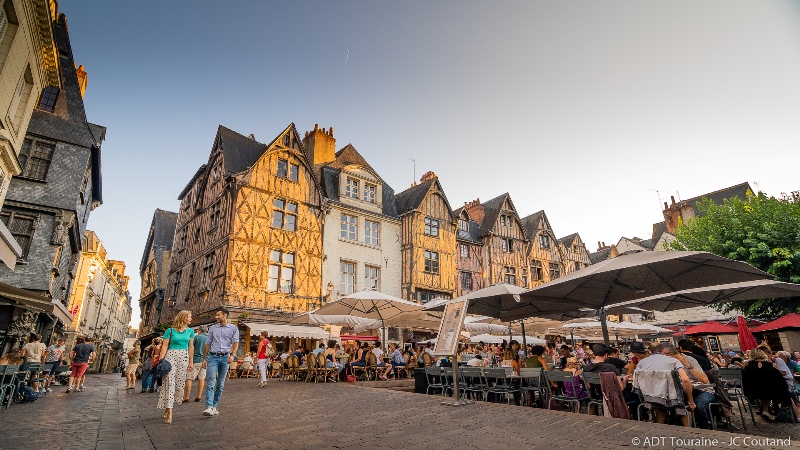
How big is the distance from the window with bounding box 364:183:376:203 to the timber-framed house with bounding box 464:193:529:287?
8.69 m

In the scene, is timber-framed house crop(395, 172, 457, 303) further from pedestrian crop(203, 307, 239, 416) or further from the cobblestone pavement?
pedestrian crop(203, 307, 239, 416)

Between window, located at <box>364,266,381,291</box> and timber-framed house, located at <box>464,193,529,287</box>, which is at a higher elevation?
timber-framed house, located at <box>464,193,529,287</box>

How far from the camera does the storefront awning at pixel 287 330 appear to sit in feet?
54.3

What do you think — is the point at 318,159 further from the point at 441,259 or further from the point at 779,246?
the point at 779,246

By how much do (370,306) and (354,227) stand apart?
1065 centimetres

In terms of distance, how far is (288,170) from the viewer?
2097 centimetres

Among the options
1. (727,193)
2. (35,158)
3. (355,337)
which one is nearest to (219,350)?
(35,158)

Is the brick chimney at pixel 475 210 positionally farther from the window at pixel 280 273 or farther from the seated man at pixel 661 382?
the seated man at pixel 661 382

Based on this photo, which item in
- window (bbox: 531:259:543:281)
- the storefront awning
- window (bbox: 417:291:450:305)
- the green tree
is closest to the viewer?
the green tree

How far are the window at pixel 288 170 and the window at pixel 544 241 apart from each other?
19.3 metres

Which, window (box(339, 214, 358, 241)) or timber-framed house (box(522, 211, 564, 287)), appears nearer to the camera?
window (box(339, 214, 358, 241))

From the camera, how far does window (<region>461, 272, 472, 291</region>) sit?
2598 cm

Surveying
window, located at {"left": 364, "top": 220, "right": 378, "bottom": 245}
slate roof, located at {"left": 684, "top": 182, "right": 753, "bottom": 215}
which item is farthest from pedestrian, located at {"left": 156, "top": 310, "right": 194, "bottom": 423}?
slate roof, located at {"left": 684, "top": 182, "right": 753, "bottom": 215}

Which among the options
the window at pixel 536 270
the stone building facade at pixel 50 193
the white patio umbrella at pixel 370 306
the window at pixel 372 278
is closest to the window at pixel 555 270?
the window at pixel 536 270
